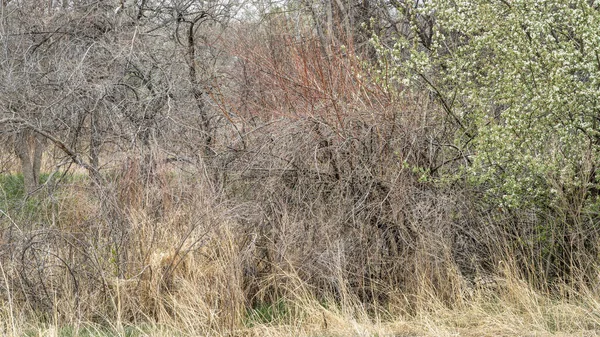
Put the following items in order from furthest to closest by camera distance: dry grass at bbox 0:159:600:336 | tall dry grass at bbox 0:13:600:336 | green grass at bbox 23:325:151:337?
tall dry grass at bbox 0:13:600:336, dry grass at bbox 0:159:600:336, green grass at bbox 23:325:151:337

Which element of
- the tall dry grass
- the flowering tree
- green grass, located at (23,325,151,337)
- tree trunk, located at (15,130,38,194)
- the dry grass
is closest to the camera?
→ green grass, located at (23,325,151,337)

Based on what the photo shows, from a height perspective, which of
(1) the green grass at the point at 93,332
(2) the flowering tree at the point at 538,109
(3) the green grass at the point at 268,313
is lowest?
(3) the green grass at the point at 268,313

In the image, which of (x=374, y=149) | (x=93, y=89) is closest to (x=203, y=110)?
(x=93, y=89)

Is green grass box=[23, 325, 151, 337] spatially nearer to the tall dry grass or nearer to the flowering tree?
the tall dry grass

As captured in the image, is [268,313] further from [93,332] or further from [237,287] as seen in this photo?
[93,332]

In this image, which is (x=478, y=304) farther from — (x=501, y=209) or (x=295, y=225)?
(x=295, y=225)

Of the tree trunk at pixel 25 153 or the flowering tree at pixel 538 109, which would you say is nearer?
the flowering tree at pixel 538 109

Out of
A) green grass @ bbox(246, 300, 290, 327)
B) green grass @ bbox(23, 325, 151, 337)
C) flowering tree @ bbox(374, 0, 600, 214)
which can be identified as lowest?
green grass @ bbox(246, 300, 290, 327)

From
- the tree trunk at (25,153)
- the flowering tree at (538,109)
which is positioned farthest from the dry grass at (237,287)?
the tree trunk at (25,153)

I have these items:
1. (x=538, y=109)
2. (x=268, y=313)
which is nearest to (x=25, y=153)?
(x=268, y=313)

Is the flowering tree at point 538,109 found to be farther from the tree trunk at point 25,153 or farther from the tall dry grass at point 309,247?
the tree trunk at point 25,153

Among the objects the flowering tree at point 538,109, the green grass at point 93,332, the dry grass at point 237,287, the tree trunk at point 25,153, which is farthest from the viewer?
the tree trunk at point 25,153

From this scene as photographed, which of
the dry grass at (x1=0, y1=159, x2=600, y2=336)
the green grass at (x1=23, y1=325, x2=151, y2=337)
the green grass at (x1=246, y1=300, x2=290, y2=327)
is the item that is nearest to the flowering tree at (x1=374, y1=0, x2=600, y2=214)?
the dry grass at (x1=0, y1=159, x2=600, y2=336)

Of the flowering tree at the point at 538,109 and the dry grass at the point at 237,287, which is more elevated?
the flowering tree at the point at 538,109
